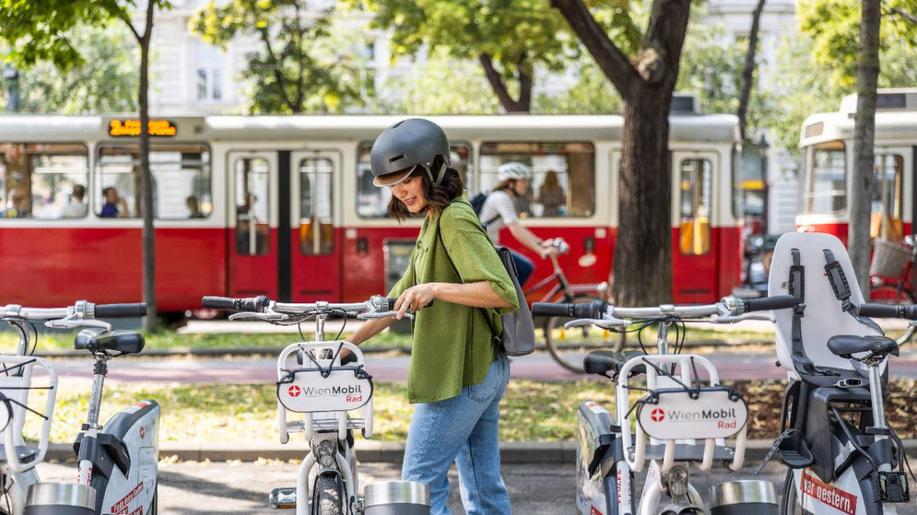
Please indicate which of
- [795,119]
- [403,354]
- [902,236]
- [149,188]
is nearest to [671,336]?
[403,354]

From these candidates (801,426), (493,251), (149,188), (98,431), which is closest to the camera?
(493,251)

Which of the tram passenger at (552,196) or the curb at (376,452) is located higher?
the tram passenger at (552,196)

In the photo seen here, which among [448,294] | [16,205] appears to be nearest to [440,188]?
[448,294]

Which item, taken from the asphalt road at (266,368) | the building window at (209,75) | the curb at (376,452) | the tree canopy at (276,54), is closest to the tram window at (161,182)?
the asphalt road at (266,368)

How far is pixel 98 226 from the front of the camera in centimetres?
1766

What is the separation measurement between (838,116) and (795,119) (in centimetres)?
2319

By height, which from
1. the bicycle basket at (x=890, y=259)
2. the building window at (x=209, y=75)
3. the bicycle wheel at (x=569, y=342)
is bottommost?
the bicycle wheel at (x=569, y=342)

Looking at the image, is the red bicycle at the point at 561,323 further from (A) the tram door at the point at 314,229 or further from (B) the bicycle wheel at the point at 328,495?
(B) the bicycle wheel at the point at 328,495

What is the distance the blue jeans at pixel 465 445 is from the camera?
168 inches

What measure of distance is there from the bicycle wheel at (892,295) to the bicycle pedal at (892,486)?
41.8ft

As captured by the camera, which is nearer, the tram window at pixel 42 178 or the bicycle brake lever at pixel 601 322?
the bicycle brake lever at pixel 601 322

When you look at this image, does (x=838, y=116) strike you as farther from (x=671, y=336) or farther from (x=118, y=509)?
(x=118, y=509)

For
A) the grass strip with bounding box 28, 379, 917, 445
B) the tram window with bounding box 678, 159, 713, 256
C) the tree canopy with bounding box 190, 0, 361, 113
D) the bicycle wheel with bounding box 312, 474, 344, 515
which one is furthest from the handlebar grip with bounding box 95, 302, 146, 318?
the tree canopy with bounding box 190, 0, 361, 113

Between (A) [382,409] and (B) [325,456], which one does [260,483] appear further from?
(B) [325,456]
